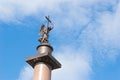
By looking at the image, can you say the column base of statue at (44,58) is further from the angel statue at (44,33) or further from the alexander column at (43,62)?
the angel statue at (44,33)

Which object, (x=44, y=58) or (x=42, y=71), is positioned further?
(x=44, y=58)

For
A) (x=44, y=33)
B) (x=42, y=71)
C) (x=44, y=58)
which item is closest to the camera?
(x=42, y=71)

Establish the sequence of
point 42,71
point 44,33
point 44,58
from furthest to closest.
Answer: point 44,33 < point 44,58 < point 42,71

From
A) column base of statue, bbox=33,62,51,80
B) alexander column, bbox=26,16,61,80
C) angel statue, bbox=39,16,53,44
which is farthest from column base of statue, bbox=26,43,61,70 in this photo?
angel statue, bbox=39,16,53,44

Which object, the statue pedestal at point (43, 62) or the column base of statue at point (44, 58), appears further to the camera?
the column base of statue at point (44, 58)

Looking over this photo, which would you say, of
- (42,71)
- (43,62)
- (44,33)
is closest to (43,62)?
(43,62)

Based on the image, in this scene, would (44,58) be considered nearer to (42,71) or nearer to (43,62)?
(43,62)

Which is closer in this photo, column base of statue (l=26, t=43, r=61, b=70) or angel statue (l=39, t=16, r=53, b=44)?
column base of statue (l=26, t=43, r=61, b=70)

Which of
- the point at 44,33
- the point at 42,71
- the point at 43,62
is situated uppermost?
the point at 44,33

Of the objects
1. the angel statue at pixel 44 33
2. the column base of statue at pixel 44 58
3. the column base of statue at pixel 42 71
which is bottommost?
the column base of statue at pixel 42 71

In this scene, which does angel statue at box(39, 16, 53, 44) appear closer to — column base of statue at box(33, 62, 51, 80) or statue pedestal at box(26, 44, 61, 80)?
statue pedestal at box(26, 44, 61, 80)

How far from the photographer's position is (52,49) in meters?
17.9

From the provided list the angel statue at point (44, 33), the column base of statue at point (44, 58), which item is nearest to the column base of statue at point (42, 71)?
the column base of statue at point (44, 58)

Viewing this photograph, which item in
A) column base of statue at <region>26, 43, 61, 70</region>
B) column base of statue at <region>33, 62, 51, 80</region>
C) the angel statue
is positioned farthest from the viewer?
the angel statue
